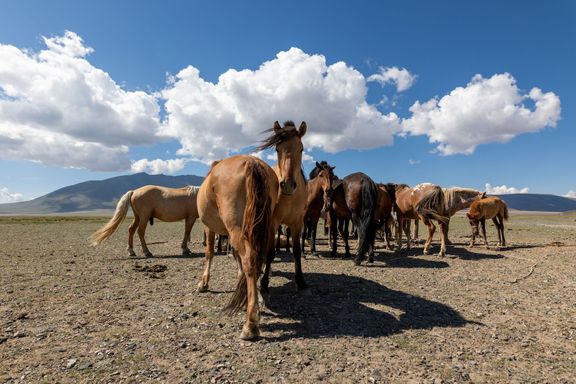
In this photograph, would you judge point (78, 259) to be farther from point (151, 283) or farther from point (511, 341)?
point (511, 341)

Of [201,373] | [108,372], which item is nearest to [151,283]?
[108,372]

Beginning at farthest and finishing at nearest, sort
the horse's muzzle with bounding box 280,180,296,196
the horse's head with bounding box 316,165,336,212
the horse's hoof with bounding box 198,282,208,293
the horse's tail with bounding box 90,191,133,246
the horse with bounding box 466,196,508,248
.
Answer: the horse with bounding box 466,196,508,248, the horse's tail with bounding box 90,191,133,246, the horse's head with bounding box 316,165,336,212, the horse's hoof with bounding box 198,282,208,293, the horse's muzzle with bounding box 280,180,296,196

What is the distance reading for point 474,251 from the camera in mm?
11836

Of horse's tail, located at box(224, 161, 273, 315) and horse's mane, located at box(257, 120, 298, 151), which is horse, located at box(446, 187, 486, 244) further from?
horse's tail, located at box(224, 161, 273, 315)

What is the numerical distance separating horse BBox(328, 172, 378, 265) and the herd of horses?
0.10ft

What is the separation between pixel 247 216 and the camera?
14.8 ft

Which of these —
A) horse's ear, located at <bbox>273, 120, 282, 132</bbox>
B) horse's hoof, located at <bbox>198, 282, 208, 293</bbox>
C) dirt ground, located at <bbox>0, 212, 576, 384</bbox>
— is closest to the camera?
dirt ground, located at <bbox>0, 212, 576, 384</bbox>

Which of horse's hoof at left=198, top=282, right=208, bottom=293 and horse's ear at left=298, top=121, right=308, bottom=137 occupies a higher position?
horse's ear at left=298, top=121, right=308, bottom=137

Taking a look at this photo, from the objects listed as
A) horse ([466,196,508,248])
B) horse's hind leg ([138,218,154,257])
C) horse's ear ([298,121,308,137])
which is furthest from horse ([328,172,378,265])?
horse's hind leg ([138,218,154,257])

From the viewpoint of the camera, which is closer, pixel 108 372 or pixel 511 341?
pixel 108 372

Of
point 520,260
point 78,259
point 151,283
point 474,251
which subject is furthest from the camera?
point 474,251

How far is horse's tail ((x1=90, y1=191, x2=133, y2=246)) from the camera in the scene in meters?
11.1

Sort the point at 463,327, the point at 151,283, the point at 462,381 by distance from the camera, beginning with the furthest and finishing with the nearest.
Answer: the point at 151,283 < the point at 463,327 < the point at 462,381

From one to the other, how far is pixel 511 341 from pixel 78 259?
12406mm
